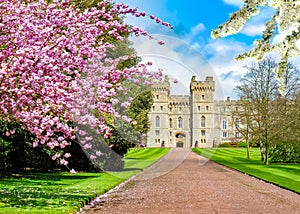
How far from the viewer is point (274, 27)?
5297 millimetres

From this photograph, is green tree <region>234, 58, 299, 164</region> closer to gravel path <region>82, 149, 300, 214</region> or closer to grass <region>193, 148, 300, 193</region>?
grass <region>193, 148, 300, 193</region>

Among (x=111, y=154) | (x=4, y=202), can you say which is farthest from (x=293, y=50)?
(x=111, y=154)

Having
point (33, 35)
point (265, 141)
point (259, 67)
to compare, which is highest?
point (259, 67)

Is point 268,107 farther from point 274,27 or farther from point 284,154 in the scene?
point 274,27

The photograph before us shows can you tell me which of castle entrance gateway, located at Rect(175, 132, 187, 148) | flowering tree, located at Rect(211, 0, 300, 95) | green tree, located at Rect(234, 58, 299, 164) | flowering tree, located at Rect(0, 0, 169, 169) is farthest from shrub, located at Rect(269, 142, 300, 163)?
castle entrance gateway, located at Rect(175, 132, 187, 148)

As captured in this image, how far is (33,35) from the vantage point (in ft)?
31.5

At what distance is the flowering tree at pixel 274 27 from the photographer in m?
4.74

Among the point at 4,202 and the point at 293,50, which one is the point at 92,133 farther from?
the point at 293,50

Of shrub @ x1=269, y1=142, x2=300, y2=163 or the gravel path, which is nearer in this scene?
the gravel path

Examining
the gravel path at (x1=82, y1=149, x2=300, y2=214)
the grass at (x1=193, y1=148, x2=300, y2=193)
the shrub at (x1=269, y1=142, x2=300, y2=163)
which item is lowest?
the gravel path at (x1=82, y1=149, x2=300, y2=214)

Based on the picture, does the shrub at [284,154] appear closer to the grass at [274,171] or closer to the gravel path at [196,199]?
the grass at [274,171]

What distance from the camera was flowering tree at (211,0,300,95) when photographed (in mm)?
4742

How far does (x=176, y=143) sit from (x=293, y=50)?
267ft

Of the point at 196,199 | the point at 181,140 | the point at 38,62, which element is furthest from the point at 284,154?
the point at 181,140
